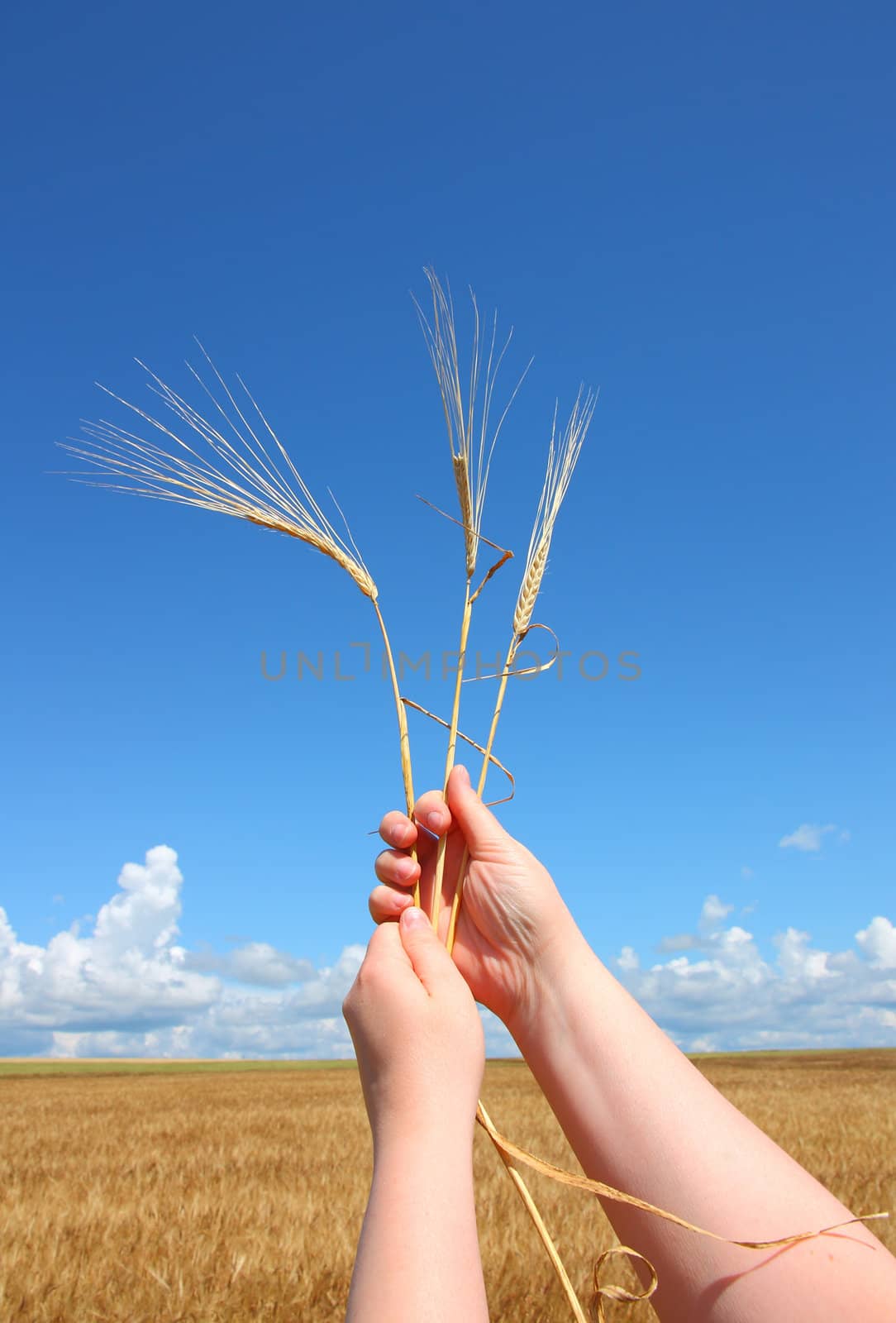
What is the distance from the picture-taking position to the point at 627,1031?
155 centimetres

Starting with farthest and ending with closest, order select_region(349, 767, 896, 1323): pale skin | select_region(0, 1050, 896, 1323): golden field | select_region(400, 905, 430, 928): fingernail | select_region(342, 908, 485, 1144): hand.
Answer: select_region(0, 1050, 896, 1323): golden field, select_region(400, 905, 430, 928): fingernail, select_region(342, 908, 485, 1144): hand, select_region(349, 767, 896, 1323): pale skin

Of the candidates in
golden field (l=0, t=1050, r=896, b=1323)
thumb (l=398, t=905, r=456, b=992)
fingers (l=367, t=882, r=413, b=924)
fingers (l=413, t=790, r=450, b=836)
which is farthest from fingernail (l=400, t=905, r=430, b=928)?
golden field (l=0, t=1050, r=896, b=1323)

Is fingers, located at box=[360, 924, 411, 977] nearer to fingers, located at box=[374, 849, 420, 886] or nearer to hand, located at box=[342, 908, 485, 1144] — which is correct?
hand, located at box=[342, 908, 485, 1144]

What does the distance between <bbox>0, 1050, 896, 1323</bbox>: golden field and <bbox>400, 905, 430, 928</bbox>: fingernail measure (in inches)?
79.1

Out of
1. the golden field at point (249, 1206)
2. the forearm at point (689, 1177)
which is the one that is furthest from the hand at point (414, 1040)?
the golden field at point (249, 1206)

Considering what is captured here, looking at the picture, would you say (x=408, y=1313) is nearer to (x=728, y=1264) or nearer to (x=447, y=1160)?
(x=447, y=1160)

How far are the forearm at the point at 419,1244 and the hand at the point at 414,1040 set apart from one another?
5 cm

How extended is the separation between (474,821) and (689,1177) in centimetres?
74

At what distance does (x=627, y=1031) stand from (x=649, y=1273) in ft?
1.14

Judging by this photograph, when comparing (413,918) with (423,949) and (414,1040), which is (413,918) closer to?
(423,949)

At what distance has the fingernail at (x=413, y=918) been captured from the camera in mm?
1604

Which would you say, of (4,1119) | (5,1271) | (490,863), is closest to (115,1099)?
(4,1119)

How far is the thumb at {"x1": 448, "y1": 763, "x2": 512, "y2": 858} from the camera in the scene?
1.84 m

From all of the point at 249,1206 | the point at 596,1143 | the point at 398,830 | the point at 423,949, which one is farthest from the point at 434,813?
the point at 249,1206
